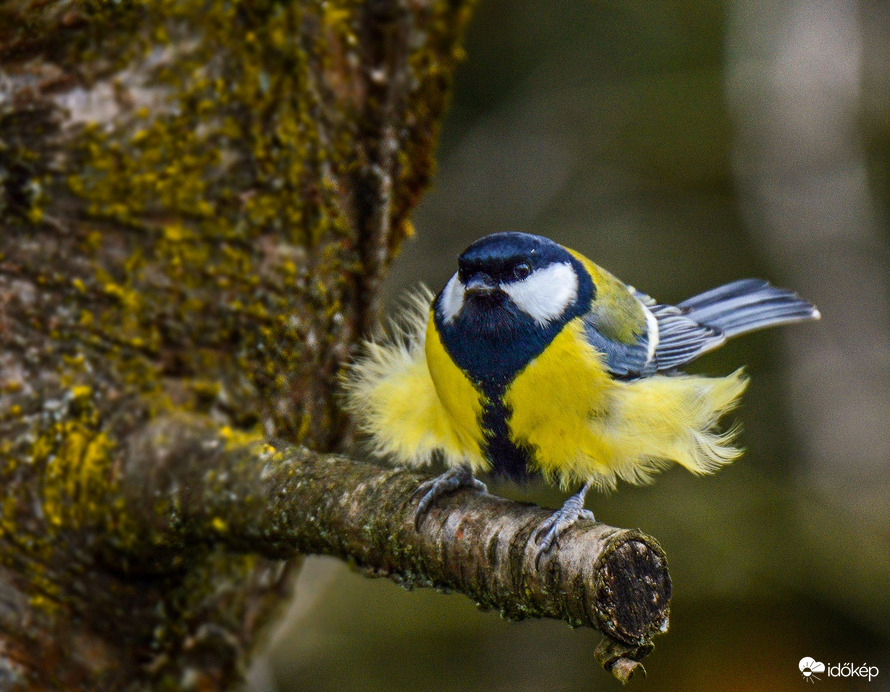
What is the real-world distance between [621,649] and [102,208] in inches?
45.4

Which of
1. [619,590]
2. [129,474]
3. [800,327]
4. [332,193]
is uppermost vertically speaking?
[332,193]

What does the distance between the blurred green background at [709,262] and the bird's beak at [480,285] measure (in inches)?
56.5

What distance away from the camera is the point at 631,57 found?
13.0 feet

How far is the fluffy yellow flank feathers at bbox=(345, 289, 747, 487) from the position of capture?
5.22ft

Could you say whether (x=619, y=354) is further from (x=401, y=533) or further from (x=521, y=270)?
(x=401, y=533)

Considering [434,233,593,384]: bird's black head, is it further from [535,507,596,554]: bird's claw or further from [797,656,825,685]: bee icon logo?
[797,656,825,685]: bee icon logo

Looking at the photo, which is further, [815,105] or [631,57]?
[631,57]

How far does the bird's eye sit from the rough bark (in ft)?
1.31

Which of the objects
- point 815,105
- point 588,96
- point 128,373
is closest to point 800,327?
point 815,105

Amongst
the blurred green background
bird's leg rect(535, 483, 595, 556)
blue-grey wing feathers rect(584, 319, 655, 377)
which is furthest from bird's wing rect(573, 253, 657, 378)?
the blurred green background

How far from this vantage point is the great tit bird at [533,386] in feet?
5.24

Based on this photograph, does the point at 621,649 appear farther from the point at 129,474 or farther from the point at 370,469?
the point at 129,474

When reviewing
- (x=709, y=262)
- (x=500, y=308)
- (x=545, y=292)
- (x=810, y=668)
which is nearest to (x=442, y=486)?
(x=500, y=308)

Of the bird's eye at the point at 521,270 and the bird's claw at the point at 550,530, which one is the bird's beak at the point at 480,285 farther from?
the bird's claw at the point at 550,530
